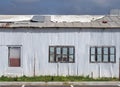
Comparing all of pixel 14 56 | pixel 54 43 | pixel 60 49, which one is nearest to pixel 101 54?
pixel 60 49

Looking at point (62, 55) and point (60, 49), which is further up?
point (60, 49)

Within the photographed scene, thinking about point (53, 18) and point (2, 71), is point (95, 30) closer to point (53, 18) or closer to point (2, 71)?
point (2, 71)

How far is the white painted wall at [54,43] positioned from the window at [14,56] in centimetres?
19

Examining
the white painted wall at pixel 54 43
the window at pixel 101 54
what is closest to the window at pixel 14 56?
the white painted wall at pixel 54 43

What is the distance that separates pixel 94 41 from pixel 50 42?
2563mm

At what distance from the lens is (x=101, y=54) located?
25.5m

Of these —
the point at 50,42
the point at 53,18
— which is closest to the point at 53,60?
the point at 50,42

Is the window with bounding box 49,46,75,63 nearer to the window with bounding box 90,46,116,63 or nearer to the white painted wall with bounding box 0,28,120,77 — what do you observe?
the white painted wall with bounding box 0,28,120,77

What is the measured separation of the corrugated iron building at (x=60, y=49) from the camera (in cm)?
2547

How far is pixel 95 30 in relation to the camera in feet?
84.0

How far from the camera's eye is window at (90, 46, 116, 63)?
83.7 ft

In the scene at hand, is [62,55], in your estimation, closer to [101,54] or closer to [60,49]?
[60,49]

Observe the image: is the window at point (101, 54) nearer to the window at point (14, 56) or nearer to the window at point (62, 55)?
the window at point (62, 55)

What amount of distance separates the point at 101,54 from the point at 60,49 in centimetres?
241
